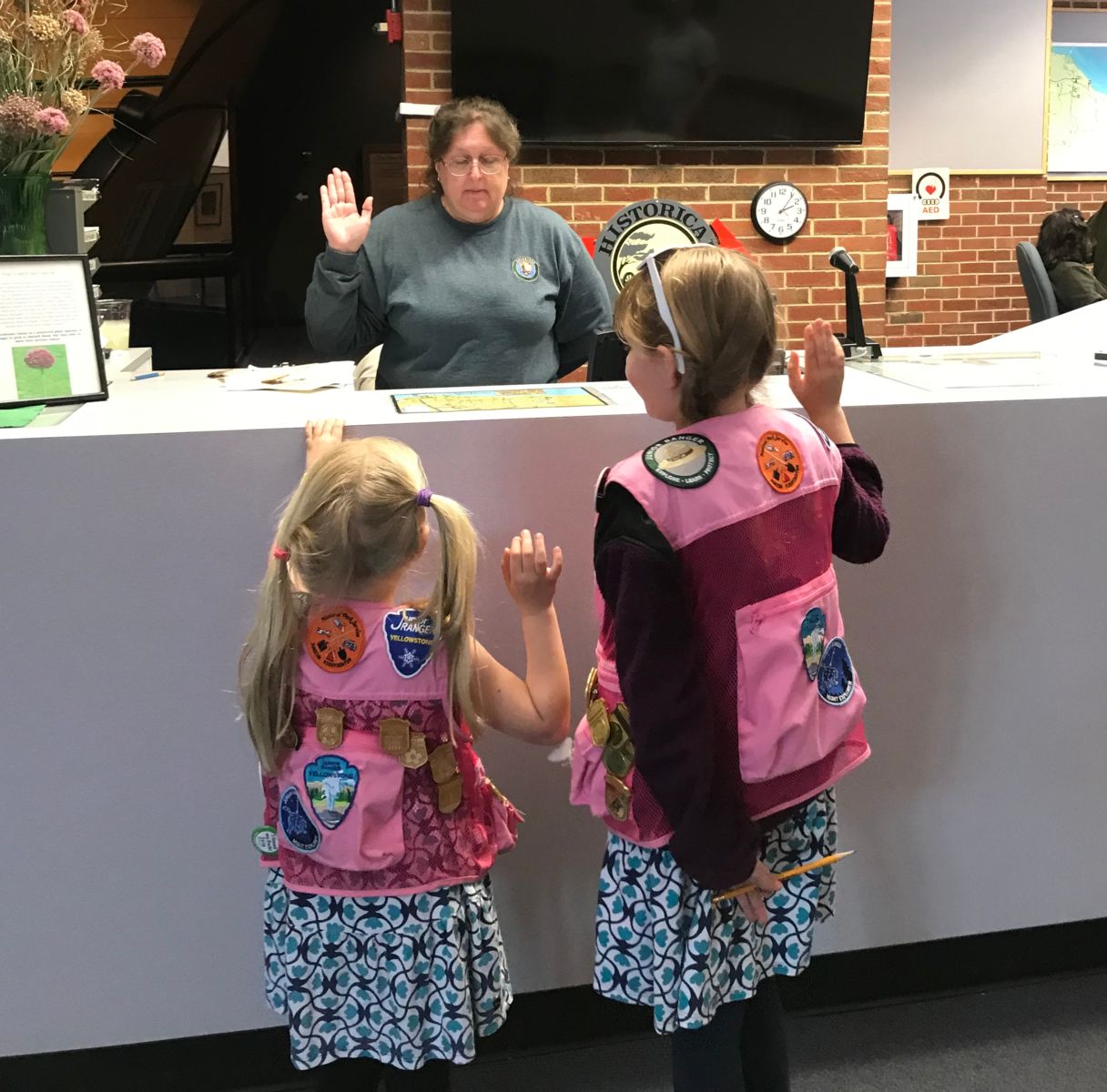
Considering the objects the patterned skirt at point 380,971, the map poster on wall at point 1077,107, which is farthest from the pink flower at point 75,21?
the map poster on wall at point 1077,107

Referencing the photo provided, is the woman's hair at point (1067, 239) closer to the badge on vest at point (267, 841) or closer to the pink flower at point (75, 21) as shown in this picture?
the pink flower at point (75, 21)

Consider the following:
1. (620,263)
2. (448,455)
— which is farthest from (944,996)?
(620,263)

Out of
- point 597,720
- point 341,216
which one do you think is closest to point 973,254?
point 341,216

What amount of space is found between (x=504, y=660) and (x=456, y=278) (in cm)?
102

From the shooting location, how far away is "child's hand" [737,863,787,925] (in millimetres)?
1297

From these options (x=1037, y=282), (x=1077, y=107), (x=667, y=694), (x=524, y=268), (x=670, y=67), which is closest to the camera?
(x=667, y=694)

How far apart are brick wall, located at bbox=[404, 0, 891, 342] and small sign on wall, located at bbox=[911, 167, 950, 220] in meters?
2.18

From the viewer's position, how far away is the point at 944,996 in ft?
6.39

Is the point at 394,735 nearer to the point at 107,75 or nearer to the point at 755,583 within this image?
the point at 755,583

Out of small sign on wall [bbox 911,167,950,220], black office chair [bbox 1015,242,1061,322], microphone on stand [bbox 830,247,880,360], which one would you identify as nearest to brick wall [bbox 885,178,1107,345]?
small sign on wall [bbox 911,167,950,220]

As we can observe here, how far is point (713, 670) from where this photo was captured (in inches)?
49.7

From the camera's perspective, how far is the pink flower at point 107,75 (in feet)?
6.72

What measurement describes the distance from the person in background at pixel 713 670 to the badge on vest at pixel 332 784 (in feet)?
0.86

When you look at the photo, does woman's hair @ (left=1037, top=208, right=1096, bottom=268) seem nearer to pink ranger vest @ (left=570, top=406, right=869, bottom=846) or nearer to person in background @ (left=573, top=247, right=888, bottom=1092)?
person in background @ (left=573, top=247, right=888, bottom=1092)
